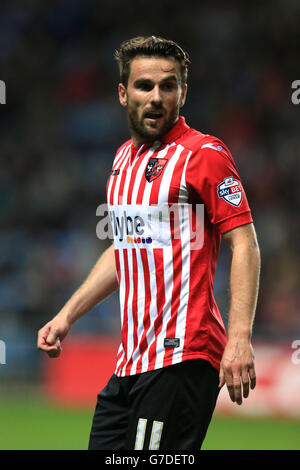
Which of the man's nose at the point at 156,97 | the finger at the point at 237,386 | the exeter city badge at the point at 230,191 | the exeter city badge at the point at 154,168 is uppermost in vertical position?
the man's nose at the point at 156,97

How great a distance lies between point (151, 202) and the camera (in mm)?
3443

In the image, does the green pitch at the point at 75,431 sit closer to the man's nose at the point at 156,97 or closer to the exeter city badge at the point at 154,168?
the exeter city badge at the point at 154,168

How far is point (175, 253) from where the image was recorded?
11.1 ft

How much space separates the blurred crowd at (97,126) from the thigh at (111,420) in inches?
258

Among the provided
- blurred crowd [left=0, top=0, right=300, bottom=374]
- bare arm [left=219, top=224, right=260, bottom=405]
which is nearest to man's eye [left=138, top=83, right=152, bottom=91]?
bare arm [left=219, top=224, right=260, bottom=405]

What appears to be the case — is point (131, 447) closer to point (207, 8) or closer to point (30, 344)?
point (30, 344)

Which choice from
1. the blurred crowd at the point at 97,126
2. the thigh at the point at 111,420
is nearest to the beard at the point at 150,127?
the thigh at the point at 111,420

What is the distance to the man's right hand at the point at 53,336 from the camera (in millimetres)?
3697

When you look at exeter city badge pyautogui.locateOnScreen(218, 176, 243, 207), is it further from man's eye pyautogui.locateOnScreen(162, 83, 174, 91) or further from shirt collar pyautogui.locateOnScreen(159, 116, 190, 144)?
man's eye pyautogui.locateOnScreen(162, 83, 174, 91)

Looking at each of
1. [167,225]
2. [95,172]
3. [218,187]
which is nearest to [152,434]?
[167,225]

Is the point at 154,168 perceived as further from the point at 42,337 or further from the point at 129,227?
the point at 42,337

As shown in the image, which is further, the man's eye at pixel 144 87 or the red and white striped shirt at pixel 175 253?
the man's eye at pixel 144 87

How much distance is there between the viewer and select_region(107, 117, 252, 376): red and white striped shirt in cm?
331

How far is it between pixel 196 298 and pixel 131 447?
0.65m
